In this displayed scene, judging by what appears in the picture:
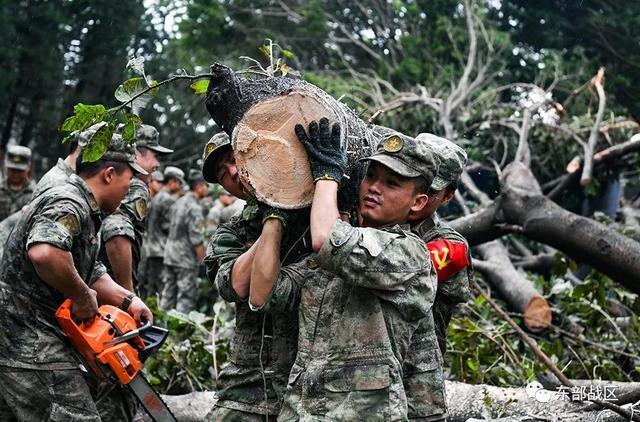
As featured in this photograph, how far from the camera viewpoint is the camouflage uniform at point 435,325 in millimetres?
3730

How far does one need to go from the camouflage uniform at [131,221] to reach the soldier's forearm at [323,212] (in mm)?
2785

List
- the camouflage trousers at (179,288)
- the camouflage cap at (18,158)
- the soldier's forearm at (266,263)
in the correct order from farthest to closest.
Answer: the camouflage trousers at (179,288)
the camouflage cap at (18,158)
the soldier's forearm at (266,263)

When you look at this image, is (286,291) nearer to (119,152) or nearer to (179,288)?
(119,152)

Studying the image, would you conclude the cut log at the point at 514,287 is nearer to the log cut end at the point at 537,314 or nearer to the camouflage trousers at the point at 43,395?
the log cut end at the point at 537,314

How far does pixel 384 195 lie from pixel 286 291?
21.4 inches

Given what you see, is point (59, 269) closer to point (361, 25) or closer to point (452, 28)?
point (452, 28)

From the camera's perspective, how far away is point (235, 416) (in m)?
3.73

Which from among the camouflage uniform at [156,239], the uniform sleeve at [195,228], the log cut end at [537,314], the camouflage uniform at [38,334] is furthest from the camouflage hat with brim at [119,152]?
the camouflage uniform at [156,239]

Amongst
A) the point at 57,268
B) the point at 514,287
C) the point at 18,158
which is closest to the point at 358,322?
the point at 57,268

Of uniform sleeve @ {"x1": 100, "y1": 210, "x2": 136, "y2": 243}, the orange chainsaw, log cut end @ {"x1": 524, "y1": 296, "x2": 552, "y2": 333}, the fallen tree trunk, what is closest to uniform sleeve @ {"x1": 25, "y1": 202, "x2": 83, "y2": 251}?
the orange chainsaw

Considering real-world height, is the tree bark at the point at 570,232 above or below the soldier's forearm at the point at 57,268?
below

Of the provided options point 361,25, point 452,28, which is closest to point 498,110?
point 452,28

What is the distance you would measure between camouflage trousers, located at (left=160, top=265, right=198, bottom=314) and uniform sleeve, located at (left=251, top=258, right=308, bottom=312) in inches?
359

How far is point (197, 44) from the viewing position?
24438mm
